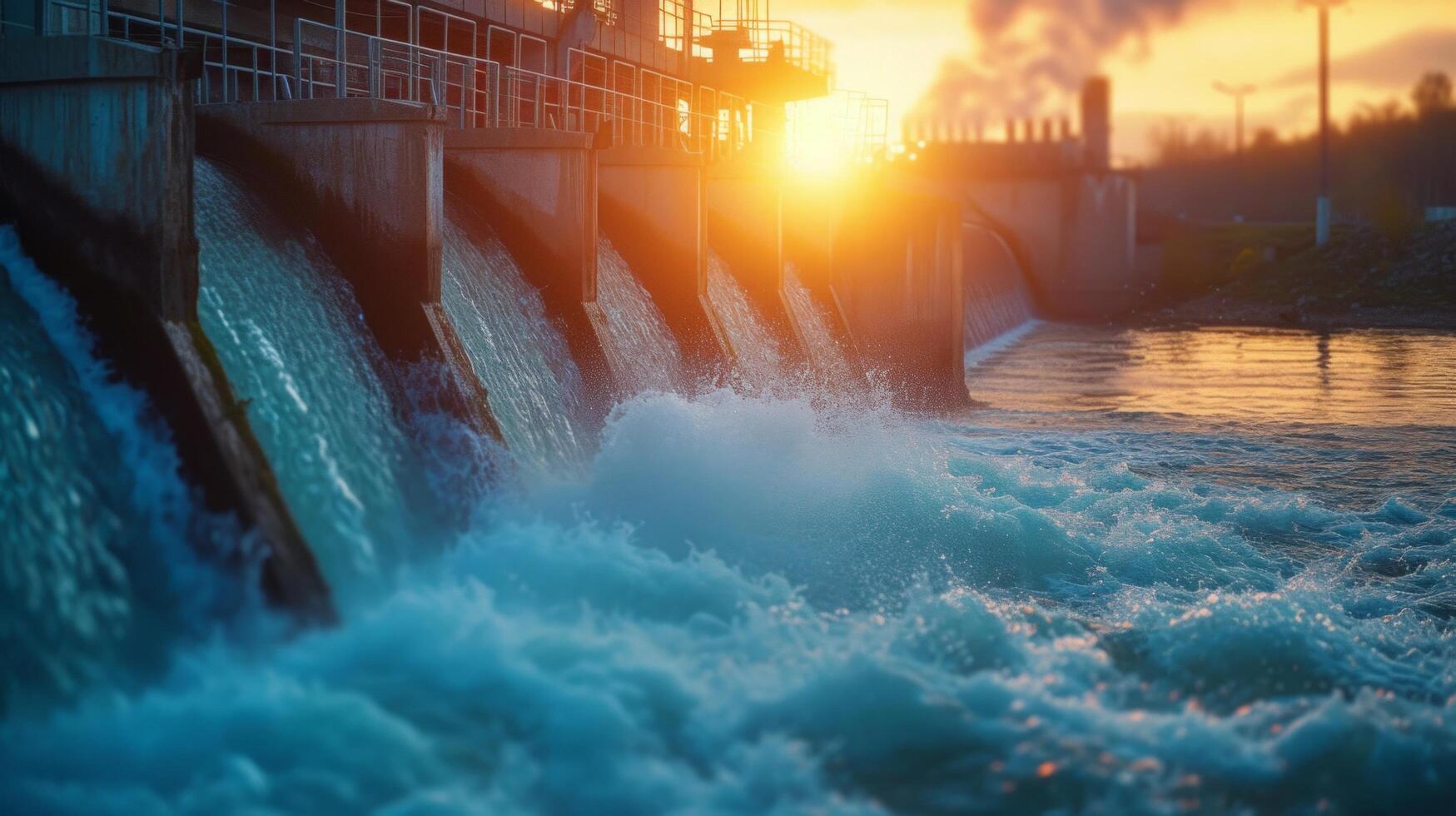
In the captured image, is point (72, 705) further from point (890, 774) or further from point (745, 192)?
point (745, 192)

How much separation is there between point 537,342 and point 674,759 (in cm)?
640

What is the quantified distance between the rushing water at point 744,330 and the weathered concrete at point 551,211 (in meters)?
2.81

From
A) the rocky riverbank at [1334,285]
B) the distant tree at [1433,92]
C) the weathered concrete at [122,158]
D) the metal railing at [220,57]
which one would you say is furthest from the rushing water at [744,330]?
the distant tree at [1433,92]

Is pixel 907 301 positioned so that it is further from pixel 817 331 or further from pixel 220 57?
pixel 220 57

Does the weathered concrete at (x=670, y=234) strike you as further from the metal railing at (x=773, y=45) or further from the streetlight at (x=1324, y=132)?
the streetlight at (x=1324, y=132)

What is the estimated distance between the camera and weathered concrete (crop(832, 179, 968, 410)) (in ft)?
63.9

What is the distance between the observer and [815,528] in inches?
399

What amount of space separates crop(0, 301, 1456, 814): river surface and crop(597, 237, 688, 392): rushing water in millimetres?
1034

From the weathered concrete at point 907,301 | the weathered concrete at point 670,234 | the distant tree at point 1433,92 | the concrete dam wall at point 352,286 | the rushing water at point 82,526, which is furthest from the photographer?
the distant tree at point 1433,92

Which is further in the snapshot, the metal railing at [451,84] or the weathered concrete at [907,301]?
the weathered concrete at [907,301]

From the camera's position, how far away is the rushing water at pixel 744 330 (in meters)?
15.7

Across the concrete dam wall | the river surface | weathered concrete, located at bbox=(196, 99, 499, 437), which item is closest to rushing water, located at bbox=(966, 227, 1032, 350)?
the concrete dam wall

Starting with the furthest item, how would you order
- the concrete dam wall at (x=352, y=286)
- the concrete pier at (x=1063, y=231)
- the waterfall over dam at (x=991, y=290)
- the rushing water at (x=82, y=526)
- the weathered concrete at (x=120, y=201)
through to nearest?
the concrete pier at (x=1063, y=231) → the waterfall over dam at (x=991, y=290) → the concrete dam wall at (x=352, y=286) → the weathered concrete at (x=120, y=201) → the rushing water at (x=82, y=526)

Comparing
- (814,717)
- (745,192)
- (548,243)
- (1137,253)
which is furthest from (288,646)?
(1137,253)
